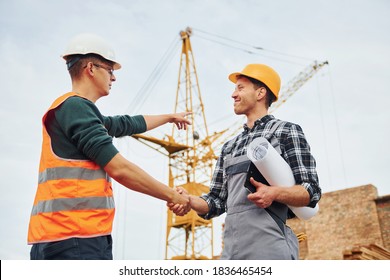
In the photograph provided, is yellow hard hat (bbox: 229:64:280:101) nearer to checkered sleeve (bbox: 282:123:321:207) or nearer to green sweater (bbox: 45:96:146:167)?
checkered sleeve (bbox: 282:123:321:207)

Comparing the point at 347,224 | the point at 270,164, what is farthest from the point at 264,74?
the point at 347,224

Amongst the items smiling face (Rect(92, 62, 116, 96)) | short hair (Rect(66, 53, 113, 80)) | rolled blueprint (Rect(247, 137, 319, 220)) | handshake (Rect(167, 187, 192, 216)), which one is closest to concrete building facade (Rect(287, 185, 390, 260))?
handshake (Rect(167, 187, 192, 216))

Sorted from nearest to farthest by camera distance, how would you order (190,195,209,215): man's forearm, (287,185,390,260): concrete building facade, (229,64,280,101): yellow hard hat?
(190,195,209,215): man's forearm < (229,64,280,101): yellow hard hat < (287,185,390,260): concrete building facade

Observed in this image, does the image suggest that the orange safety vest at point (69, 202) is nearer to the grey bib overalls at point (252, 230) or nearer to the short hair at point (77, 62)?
the short hair at point (77, 62)

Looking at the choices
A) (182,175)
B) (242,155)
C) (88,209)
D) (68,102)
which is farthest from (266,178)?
(182,175)

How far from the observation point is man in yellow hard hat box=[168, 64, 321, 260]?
2375mm

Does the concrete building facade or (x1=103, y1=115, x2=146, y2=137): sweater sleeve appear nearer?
(x1=103, y1=115, x2=146, y2=137): sweater sleeve

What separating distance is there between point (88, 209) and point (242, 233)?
905mm

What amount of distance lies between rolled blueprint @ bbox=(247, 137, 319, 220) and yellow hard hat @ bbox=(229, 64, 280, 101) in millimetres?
636

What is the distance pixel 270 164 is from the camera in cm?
232

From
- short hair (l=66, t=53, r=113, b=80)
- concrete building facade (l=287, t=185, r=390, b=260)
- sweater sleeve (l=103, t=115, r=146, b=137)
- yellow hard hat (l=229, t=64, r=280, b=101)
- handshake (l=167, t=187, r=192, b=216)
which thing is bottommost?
handshake (l=167, t=187, r=192, b=216)

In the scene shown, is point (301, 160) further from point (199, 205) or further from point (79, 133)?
point (79, 133)

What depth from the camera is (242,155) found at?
270 cm
